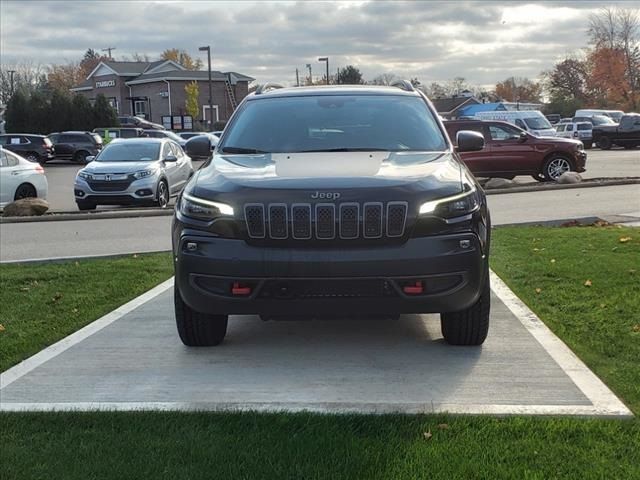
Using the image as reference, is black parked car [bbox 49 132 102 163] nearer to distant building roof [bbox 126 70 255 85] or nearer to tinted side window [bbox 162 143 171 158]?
tinted side window [bbox 162 143 171 158]

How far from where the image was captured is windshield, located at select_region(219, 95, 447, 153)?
5340mm

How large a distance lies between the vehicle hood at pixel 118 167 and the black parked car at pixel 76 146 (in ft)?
78.1

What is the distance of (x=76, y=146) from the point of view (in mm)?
38219

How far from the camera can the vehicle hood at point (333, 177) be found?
4148 millimetres

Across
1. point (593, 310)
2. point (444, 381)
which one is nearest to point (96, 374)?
point (444, 381)

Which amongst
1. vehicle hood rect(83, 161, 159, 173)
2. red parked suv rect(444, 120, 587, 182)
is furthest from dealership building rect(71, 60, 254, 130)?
vehicle hood rect(83, 161, 159, 173)

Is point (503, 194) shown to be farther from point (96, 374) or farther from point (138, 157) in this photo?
point (96, 374)

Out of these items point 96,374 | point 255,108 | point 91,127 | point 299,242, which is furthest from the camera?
point 91,127

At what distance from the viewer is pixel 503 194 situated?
1532 centimetres

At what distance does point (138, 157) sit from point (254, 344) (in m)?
11.8

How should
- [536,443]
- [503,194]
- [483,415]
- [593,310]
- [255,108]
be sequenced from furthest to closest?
[503,194], [255,108], [593,310], [483,415], [536,443]

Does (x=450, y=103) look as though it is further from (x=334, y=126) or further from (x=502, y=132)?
(x=334, y=126)

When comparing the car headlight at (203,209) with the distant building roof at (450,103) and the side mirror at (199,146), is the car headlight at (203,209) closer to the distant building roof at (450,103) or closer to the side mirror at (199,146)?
the side mirror at (199,146)

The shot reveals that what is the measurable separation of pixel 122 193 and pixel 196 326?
10.8 meters
